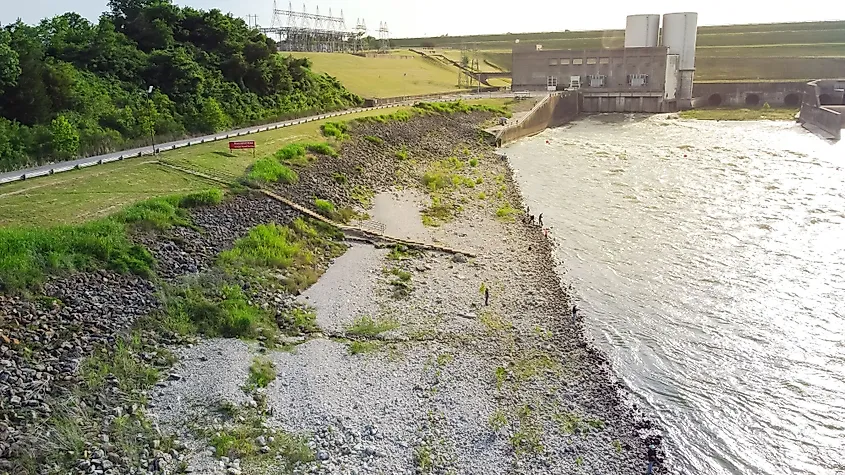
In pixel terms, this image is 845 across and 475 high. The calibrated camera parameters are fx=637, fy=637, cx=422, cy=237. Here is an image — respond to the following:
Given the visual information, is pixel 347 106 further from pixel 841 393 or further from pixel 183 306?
pixel 841 393

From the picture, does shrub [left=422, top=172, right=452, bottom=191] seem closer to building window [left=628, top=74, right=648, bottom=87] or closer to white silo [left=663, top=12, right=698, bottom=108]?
building window [left=628, top=74, right=648, bottom=87]

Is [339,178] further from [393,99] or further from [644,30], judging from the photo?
[644,30]

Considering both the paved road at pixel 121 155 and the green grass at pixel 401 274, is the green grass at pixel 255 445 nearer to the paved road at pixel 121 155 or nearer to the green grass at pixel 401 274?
the green grass at pixel 401 274

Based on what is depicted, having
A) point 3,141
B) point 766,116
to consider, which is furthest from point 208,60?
point 766,116

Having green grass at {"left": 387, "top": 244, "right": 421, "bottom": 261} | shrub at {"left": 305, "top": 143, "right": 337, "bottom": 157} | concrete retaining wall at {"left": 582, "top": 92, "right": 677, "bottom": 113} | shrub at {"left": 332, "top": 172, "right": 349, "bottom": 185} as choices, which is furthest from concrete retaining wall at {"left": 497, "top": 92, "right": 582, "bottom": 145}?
green grass at {"left": 387, "top": 244, "right": 421, "bottom": 261}

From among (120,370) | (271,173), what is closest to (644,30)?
(271,173)
